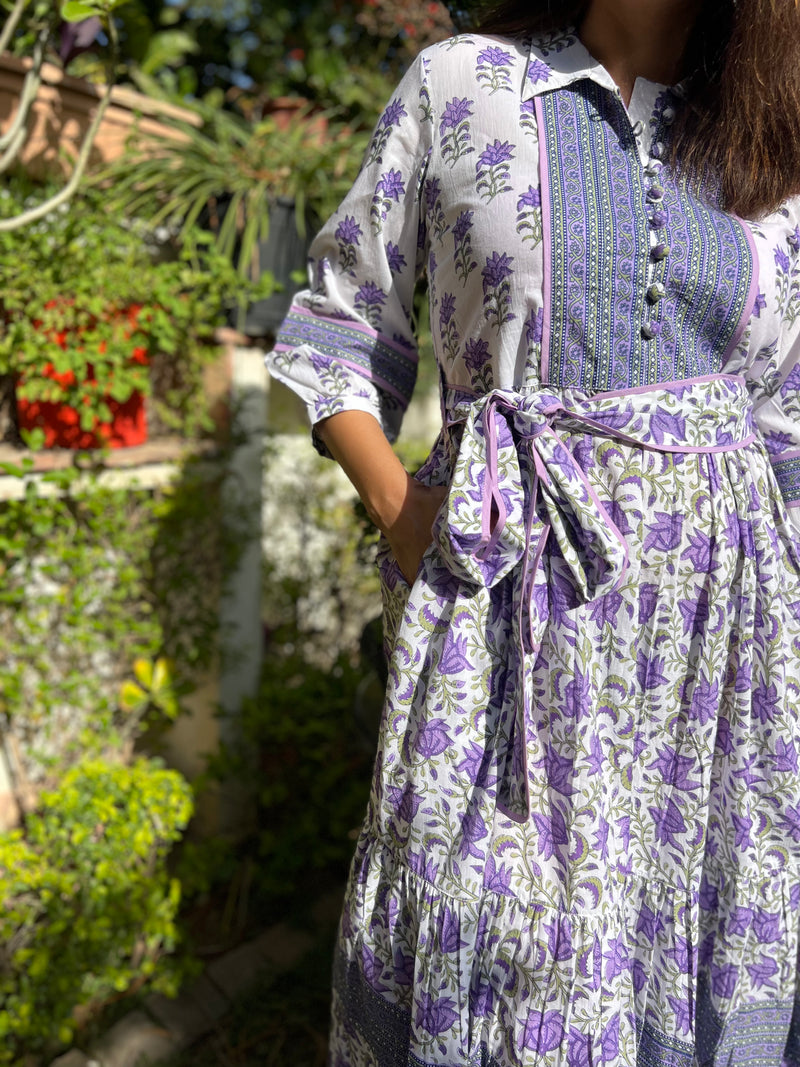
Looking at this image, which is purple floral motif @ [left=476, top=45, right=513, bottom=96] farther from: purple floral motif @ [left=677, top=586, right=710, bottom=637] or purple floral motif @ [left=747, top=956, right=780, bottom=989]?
purple floral motif @ [left=747, top=956, right=780, bottom=989]

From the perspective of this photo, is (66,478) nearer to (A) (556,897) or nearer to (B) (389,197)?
(B) (389,197)

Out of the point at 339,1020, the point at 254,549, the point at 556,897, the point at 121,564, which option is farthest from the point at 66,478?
the point at 556,897

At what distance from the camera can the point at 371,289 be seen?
3.67 ft

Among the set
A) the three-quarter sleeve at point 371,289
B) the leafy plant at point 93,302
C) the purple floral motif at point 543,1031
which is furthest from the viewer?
the leafy plant at point 93,302

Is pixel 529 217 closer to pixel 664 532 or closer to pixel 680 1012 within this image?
pixel 664 532

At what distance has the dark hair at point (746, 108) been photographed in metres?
1.07

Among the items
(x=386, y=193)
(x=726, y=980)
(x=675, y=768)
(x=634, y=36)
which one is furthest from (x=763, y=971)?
(x=634, y=36)

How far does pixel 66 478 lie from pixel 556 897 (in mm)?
1299

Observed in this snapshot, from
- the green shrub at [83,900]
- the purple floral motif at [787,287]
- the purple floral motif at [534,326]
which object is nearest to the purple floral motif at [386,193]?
the purple floral motif at [534,326]

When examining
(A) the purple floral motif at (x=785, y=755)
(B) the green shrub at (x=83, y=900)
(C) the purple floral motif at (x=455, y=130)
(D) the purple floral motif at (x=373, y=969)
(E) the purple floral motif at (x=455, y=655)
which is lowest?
(B) the green shrub at (x=83, y=900)

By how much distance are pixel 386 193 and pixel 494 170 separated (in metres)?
0.14

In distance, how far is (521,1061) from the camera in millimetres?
955

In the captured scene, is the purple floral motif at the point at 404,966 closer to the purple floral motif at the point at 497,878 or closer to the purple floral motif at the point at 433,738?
the purple floral motif at the point at 497,878

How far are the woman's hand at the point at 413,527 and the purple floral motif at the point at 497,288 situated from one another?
0.22m
